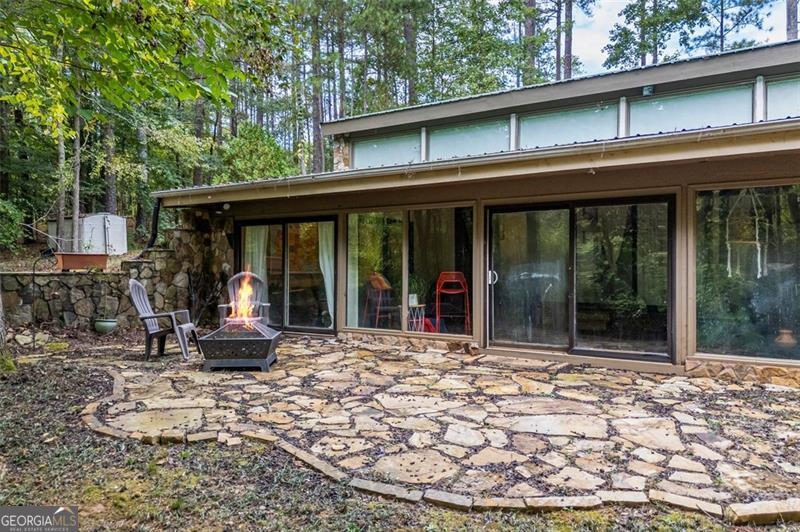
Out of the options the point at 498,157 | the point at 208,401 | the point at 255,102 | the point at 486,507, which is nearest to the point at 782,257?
the point at 498,157

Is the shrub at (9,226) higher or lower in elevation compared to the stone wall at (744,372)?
higher

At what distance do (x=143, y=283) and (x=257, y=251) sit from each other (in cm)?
174

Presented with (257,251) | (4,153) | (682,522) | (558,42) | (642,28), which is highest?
(558,42)

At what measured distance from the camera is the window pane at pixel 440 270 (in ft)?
19.6

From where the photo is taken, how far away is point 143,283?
729 cm

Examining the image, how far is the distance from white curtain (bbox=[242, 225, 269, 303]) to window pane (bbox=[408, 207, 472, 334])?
8.57 feet

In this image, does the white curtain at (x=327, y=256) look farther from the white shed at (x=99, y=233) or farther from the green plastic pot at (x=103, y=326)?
the white shed at (x=99, y=233)

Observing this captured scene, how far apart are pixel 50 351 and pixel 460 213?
5190 millimetres

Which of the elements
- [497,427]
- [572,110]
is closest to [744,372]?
[497,427]

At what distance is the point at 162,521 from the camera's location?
204 centimetres

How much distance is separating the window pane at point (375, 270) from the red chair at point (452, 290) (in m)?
0.53

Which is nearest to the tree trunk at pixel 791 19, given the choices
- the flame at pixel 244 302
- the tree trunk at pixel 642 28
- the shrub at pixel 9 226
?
the tree trunk at pixel 642 28

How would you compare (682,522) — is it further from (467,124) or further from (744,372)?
(467,124)

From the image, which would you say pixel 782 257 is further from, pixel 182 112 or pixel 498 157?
pixel 182 112
